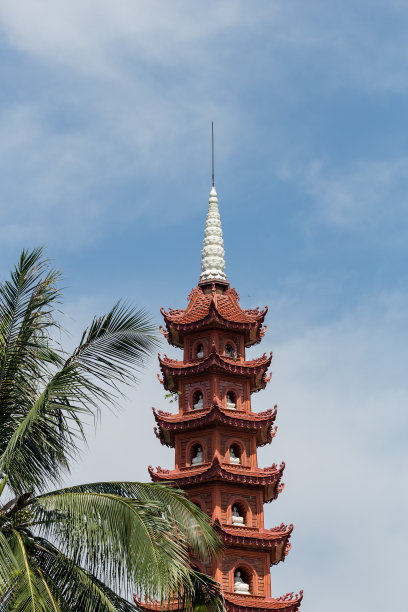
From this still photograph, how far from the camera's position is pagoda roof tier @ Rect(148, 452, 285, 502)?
43531mm

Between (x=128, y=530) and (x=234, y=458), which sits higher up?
(x=234, y=458)

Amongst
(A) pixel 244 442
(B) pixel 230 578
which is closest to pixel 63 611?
(B) pixel 230 578

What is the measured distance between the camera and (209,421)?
45062mm

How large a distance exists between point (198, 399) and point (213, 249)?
8249 millimetres

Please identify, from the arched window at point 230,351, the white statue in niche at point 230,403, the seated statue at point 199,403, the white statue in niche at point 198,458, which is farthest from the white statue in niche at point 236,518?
the arched window at point 230,351

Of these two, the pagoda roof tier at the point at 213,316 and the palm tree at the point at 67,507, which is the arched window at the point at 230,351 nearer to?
the pagoda roof tier at the point at 213,316

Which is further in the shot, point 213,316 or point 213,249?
point 213,249

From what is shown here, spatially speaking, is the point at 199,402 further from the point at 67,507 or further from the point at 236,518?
the point at 67,507

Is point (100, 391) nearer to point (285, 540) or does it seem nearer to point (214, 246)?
point (285, 540)

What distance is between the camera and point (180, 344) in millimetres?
49656

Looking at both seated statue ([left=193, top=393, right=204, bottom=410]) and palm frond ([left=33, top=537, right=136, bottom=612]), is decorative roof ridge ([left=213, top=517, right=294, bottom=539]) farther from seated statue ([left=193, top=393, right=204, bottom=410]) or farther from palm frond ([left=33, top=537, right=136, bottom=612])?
palm frond ([left=33, top=537, right=136, bottom=612])

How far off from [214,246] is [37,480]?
36.0 meters

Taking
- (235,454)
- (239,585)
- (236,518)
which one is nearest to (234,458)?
(235,454)

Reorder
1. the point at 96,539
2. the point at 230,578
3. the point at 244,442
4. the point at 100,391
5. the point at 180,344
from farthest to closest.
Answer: the point at 180,344, the point at 244,442, the point at 230,578, the point at 100,391, the point at 96,539
